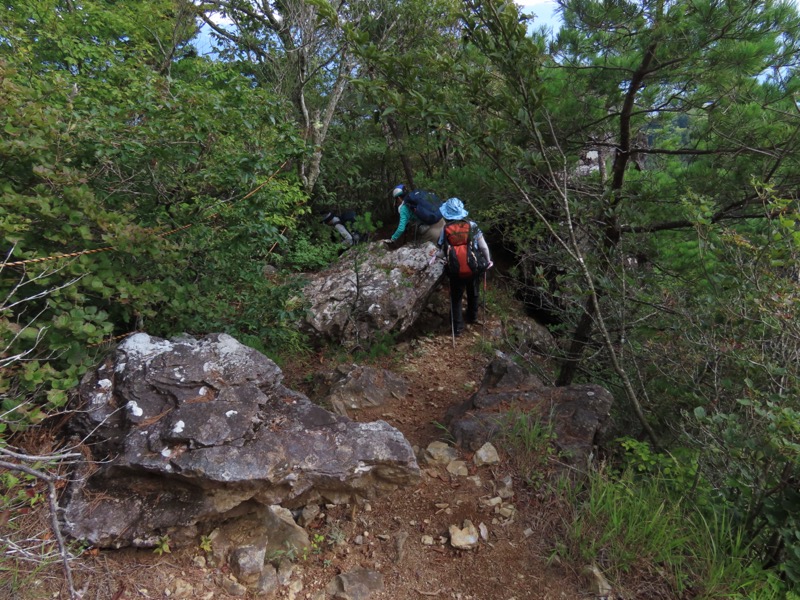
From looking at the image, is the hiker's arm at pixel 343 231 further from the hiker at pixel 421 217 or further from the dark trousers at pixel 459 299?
the dark trousers at pixel 459 299

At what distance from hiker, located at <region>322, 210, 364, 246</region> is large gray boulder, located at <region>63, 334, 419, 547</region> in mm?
5575

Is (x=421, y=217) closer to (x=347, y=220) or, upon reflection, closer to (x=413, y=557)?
(x=347, y=220)

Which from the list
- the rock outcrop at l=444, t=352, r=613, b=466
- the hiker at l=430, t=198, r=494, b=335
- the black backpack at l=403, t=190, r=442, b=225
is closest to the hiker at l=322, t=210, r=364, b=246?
the black backpack at l=403, t=190, r=442, b=225

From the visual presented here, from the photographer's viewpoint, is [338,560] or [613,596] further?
[338,560]

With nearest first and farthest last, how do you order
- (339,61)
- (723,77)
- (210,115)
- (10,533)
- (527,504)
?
(10,533)
(527,504)
(210,115)
(723,77)
(339,61)

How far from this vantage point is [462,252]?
5.88 m

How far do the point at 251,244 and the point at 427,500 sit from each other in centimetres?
242

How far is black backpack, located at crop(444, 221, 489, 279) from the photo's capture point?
227 inches

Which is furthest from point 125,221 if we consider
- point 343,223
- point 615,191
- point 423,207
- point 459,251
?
point 343,223

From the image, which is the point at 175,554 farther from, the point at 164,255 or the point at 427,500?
the point at 164,255

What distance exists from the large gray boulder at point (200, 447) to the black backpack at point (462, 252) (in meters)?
3.40

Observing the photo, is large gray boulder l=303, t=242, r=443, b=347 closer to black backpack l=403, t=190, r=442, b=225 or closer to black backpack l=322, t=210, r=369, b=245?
black backpack l=403, t=190, r=442, b=225

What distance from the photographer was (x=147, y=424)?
8.21 ft

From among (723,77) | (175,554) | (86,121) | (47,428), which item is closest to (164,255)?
(86,121)
